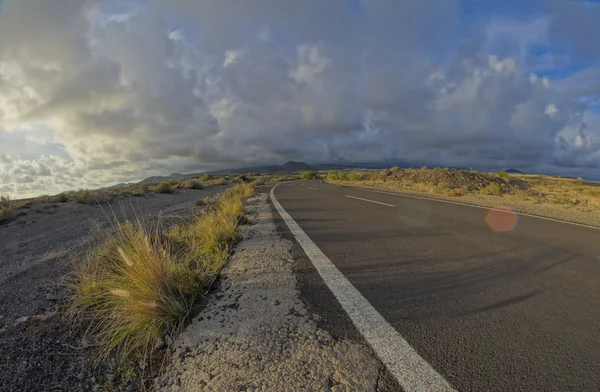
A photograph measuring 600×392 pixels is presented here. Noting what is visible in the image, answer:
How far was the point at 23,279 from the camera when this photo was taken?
484 cm

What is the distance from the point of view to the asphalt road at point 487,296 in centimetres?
199

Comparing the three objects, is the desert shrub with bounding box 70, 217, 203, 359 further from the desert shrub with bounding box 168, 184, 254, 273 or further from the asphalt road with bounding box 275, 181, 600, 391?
the asphalt road with bounding box 275, 181, 600, 391

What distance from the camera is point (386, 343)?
2.18 m

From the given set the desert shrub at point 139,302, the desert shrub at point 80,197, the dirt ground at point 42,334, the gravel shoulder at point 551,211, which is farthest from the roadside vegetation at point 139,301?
the desert shrub at point 80,197

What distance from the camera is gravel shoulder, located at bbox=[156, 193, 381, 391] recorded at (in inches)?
72.8

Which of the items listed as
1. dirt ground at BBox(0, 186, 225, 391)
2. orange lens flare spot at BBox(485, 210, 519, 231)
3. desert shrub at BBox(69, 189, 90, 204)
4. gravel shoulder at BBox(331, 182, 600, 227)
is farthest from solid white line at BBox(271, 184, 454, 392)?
desert shrub at BBox(69, 189, 90, 204)

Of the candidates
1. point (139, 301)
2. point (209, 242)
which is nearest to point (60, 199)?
point (209, 242)

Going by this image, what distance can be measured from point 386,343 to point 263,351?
0.91 m

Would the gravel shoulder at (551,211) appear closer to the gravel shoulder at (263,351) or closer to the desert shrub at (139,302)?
the gravel shoulder at (263,351)

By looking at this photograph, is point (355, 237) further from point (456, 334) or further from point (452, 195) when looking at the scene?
point (452, 195)

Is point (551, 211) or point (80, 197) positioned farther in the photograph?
point (80, 197)

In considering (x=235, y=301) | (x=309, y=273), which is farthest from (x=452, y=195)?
(x=235, y=301)

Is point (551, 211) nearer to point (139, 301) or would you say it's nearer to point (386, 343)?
point (386, 343)

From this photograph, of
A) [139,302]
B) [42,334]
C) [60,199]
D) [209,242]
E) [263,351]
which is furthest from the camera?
[60,199]
